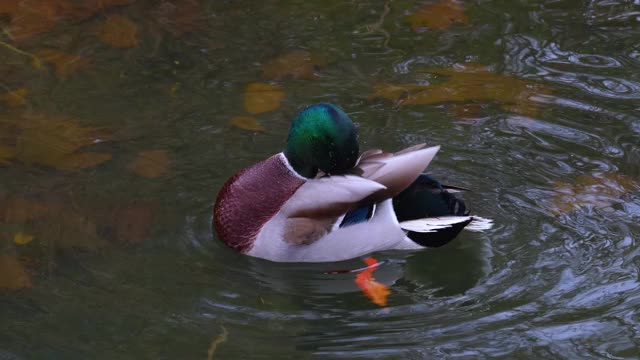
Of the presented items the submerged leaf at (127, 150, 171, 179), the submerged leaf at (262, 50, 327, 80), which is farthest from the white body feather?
the submerged leaf at (262, 50, 327, 80)

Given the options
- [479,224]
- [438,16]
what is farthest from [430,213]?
[438,16]

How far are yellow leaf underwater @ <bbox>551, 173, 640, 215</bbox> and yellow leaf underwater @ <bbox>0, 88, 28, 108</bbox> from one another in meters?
2.99

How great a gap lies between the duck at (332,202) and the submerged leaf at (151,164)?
577 millimetres

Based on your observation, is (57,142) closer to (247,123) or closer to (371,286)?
(247,123)

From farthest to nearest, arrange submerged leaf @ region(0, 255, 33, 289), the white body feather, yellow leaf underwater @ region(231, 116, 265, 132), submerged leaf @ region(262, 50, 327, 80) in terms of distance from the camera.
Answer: submerged leaf @ region(262, 50, 327, 80)
yellow leaf underwater @ region(231, 116, 265, 132)
the white body feather
submerged leaf @ region(0, 255, 33, 289)

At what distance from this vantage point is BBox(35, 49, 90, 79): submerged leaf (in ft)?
21.8

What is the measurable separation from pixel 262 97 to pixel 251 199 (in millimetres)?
1287

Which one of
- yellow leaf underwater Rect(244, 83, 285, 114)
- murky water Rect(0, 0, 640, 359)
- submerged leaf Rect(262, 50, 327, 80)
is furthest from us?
submerged leaf Rect(262, 50, 327, 80)

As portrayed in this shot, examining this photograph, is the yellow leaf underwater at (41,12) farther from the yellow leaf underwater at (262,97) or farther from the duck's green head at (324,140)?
the duck's green head at (324,140)

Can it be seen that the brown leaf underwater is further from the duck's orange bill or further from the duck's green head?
the duck's orange bill

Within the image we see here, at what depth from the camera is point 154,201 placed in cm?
550

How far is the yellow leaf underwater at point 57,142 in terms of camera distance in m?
5.79

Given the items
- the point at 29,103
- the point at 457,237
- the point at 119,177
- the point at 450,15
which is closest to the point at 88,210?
the point at 119,177

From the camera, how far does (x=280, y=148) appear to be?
233 inches
